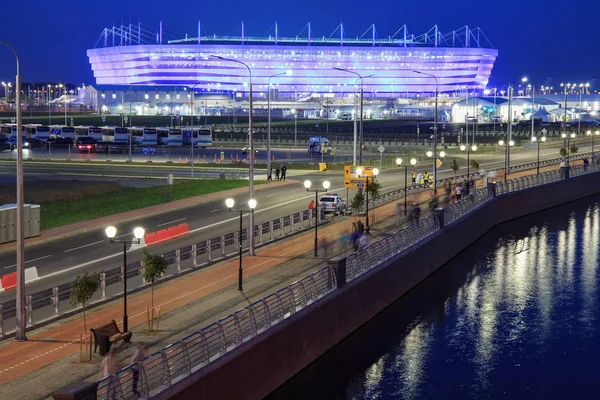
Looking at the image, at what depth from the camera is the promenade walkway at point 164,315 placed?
19.9 m

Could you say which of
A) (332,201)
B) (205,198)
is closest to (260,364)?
(332,201)

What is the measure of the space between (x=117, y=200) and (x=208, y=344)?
3565 cm

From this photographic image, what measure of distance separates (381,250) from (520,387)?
9.79m

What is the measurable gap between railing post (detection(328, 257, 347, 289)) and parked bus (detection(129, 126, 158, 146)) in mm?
95174

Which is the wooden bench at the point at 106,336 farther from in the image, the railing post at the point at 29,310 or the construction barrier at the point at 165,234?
the construction barrier at the point at 165,234

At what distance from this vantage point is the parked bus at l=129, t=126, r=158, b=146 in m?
122

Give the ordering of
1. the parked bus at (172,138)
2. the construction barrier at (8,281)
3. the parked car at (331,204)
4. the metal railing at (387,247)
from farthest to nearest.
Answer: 1. the parked bus at (172,138)
2. the parked car at (331,204)
3. the metal railing at (387,247)
4. the construction barrier at (8,281)

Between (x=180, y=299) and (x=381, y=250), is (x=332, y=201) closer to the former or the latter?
(x=381, y=250)

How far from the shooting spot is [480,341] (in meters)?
31.6

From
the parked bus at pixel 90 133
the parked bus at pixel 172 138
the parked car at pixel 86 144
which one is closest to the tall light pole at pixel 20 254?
the parked car at pixel 86 144

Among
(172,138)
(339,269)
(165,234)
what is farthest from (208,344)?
(172,138)

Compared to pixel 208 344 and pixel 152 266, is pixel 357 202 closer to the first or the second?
pixel 152 266

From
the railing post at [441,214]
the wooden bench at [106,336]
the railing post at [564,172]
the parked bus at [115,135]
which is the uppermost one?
the parked bus at [115,135]

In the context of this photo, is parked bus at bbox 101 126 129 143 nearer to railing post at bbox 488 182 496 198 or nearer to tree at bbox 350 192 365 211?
railing post at bbox 488 182 496 198
